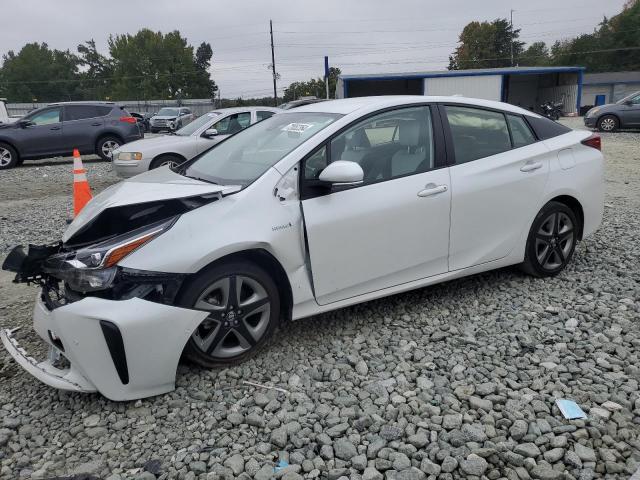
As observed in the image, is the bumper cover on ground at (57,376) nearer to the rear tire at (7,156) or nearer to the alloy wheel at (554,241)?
the alloy wheel at (554,241)

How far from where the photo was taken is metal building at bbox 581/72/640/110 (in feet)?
183

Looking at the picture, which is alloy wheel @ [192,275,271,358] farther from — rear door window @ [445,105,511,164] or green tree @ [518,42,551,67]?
green tree @ [518,42,551,67]

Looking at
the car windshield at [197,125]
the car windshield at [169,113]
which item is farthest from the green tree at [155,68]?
the car windshield at [197,125]

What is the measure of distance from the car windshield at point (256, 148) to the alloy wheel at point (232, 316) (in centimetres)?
65

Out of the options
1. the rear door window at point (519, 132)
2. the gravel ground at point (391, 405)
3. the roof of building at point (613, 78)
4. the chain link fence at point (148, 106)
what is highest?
the roof of building at point (613, 78)

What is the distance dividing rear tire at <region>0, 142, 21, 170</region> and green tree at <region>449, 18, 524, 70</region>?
81833 mm

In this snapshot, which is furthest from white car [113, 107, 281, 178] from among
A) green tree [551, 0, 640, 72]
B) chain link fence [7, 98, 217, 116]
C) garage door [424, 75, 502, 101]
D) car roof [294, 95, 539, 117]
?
green tree [551, 0, 640, 72]

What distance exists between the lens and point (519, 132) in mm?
4309

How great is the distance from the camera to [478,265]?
4.03m

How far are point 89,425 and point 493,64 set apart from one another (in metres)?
90.8

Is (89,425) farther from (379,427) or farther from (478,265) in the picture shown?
(478,265)

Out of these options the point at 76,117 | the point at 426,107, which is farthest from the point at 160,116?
the point at 426,107

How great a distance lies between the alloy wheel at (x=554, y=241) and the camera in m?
4.35

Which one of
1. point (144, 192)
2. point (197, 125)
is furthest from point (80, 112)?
point (144, 192)
